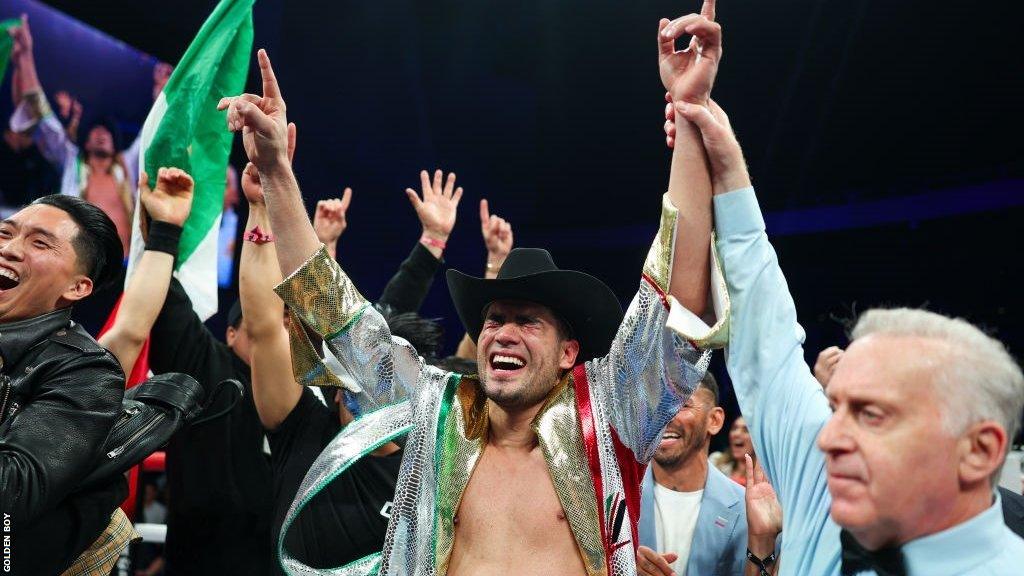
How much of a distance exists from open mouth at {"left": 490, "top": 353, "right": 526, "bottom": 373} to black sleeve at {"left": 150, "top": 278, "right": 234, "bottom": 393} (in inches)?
36.6

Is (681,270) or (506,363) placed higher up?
(681,270)

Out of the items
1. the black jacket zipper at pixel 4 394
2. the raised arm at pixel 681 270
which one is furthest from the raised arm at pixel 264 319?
the raised arm at pixel 681 270

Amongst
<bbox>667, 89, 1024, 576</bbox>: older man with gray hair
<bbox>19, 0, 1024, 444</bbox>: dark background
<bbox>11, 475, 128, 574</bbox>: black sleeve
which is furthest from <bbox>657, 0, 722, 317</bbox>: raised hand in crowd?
<bbox>19, 0, 1024, 444</bbox>: dark background

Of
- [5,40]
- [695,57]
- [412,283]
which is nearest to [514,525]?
[695,57]

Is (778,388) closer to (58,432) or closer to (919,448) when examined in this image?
(919,448)

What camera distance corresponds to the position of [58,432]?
1640 mm

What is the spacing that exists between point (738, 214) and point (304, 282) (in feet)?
2.97

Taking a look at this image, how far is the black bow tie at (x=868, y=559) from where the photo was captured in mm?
1211

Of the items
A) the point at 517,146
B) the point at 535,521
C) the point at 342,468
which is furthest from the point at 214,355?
the point at 517,146

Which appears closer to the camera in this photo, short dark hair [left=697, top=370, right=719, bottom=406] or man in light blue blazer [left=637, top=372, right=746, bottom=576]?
man in light blue blazer [left=637, top=372, right=746, bottom=576]

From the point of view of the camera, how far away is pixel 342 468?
1907 mm

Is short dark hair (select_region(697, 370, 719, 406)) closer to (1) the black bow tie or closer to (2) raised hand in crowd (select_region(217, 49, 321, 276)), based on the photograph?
(2) raised hand in crowd (select_region(217, 49, 321, 276))

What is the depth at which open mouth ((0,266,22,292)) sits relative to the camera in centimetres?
190

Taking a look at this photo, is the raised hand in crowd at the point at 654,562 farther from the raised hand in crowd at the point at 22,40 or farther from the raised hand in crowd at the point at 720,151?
the raised hand in crowd at the point at 22,40
